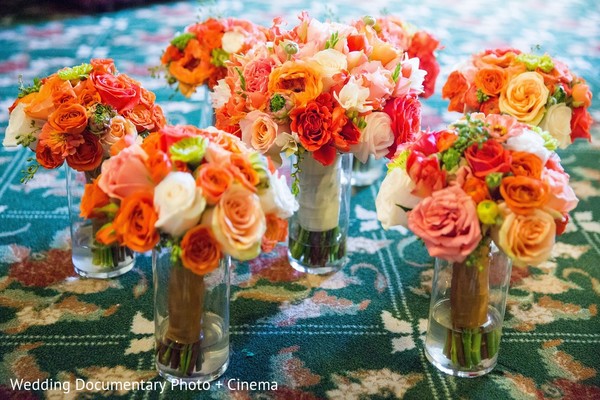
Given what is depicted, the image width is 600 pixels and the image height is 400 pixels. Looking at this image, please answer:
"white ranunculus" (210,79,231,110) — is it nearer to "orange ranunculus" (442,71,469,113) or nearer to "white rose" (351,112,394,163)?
"white rose" (351,112,394,163)

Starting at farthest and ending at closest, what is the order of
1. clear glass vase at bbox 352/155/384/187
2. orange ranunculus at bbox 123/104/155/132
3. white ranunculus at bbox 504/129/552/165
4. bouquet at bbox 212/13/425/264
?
clear glass vase at bbox 352/155/384/187 → orange ranunculus at bbox 123/104/155/132 → bouquet at bbox 212/13/425/264 → white ranunculus at bbox 504/129/552/165

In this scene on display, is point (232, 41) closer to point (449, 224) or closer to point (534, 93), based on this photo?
point (534, 93)

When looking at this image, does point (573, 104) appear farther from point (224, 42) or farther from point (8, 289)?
point (8, 289)

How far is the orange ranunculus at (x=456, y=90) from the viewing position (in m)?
1.83

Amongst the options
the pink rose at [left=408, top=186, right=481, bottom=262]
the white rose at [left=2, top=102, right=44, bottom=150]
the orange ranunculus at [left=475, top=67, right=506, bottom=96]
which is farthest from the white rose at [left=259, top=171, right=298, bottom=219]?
the orange ranunculus at [left=475, top=67, right=506, bottom=96]

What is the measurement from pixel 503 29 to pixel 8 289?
A: 3252mm

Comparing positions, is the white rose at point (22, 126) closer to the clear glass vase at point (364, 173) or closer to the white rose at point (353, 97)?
→ the white rose at point (353, 97)

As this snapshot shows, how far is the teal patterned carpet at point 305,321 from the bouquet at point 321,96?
Result: 0.99ft

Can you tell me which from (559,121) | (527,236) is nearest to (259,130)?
(527,236)

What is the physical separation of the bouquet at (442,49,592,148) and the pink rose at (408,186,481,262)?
1.84 feet

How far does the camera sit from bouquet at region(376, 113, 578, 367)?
1.14 m

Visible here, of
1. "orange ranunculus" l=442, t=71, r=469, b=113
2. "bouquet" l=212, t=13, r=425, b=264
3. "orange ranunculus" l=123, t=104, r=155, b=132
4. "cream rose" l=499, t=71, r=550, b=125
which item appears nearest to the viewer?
"bouquet" l=212, t=13, r=425, b=264

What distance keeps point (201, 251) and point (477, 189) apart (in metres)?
0.45

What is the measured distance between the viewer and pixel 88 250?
167cm
